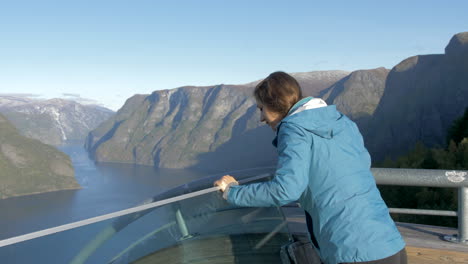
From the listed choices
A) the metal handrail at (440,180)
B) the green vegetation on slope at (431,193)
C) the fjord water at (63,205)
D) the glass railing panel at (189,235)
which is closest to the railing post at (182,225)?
the glass railing panel at (189,235)

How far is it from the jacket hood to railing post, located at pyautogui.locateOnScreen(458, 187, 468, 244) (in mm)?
1987

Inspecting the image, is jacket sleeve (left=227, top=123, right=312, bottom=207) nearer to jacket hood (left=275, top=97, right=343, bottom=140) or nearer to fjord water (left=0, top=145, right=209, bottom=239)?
jacket hood (left=275, top=97, right=343, bottom=140)

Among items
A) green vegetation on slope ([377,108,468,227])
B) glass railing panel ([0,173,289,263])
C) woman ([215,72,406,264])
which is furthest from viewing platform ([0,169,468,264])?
green vegetation on slope ([377,108,468,227])

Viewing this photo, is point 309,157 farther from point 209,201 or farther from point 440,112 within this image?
point 440,112

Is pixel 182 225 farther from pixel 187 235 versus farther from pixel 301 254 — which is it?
Answer: pixel 301 254

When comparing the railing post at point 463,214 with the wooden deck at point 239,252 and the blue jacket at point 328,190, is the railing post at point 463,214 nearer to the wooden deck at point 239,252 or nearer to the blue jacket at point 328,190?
the wooden deck at point 239,252

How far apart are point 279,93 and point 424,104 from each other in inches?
6760

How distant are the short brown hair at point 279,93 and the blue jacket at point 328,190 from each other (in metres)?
0.10

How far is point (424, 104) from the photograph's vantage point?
518 feet

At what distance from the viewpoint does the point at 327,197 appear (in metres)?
2.01

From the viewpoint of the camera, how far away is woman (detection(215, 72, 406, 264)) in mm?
1945

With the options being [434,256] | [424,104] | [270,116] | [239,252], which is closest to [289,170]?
[270,116]

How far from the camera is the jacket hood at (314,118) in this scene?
1.96 meters

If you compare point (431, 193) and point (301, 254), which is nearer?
point (301, 254)
